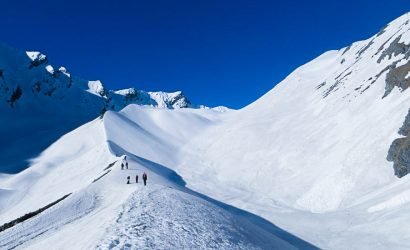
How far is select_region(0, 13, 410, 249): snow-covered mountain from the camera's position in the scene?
2067 centimetres

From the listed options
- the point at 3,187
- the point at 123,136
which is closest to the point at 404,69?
the point at 123,136

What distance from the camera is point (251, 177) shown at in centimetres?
5209

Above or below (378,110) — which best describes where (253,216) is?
below

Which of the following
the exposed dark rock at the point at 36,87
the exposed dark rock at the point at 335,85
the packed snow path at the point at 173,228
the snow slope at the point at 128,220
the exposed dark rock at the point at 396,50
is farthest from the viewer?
the exposed dark rock at the point at 36,87

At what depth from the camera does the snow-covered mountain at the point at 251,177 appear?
20.7 metres

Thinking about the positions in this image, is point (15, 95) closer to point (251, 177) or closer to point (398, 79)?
point (251, 177)

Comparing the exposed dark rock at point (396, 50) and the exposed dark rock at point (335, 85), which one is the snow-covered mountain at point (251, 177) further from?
the exposed dark rock at point (335, 85)

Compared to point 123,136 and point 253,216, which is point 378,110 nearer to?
point 253,216

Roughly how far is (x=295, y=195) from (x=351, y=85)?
29713 millimetres

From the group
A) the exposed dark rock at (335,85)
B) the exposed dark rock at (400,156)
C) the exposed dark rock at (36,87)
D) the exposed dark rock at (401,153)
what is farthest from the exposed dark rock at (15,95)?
the exposed dark rock at (400,156)

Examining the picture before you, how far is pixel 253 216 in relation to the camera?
36.2m

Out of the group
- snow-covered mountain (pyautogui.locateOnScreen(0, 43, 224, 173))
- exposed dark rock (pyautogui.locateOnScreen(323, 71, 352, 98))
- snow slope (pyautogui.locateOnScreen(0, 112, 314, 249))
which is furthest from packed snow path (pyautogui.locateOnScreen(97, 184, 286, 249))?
snow-covered mountain (pyautogui.locateOnScreen(0, 43, 224, 173))

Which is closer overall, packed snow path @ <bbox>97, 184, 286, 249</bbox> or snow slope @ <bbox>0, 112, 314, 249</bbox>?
packed snow path @ <bbox>97, 184, 286, 249</bbox>

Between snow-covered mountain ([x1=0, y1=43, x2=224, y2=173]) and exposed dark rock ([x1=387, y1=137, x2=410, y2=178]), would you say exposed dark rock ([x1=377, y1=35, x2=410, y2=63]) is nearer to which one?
exposed dark rock ([x1=387, y1=137, x2=410, y2=178])
